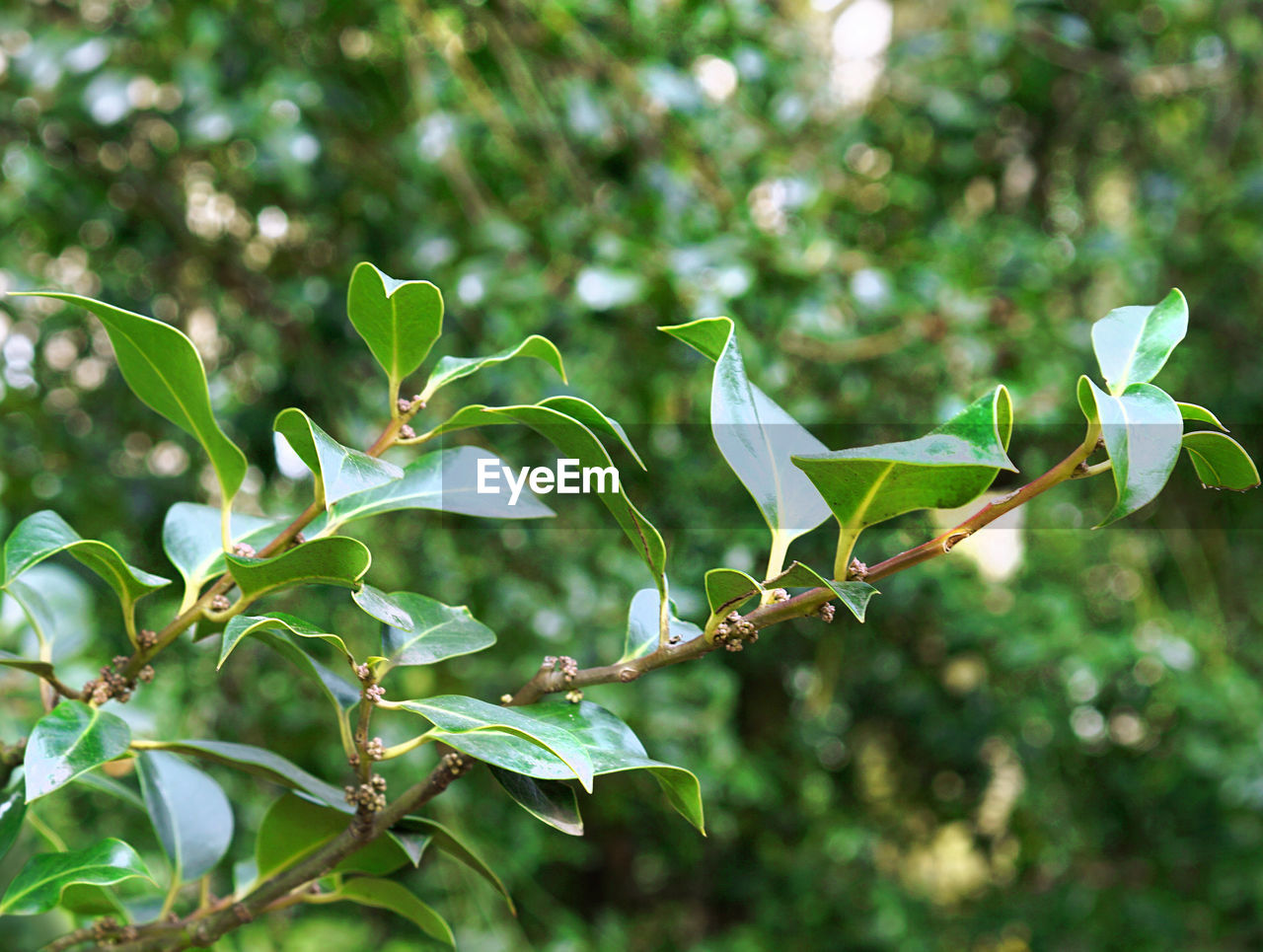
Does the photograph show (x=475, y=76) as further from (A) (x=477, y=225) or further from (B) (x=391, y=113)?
(A) (x=477, y=225)

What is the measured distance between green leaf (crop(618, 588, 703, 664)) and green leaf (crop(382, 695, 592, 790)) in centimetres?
3

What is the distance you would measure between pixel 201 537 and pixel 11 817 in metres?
0.09

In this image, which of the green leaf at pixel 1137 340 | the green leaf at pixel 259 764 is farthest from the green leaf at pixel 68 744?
the green leaf at pixel 1137 340

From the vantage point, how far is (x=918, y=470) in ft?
0.65

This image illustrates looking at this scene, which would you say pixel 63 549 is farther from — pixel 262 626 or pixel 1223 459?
pixel 1223 459

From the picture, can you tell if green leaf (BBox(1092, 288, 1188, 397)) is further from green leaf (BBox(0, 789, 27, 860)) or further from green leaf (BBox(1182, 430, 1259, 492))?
green leaf (BBox(0, 789, 27, 860))

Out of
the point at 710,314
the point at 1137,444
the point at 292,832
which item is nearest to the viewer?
the point at 1137,444

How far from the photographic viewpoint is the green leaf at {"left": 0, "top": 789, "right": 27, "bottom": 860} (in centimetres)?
27

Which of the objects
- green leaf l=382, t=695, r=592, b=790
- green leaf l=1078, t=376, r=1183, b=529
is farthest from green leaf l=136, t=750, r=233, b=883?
green leaf l=1078, t=376, r=1183, b=529

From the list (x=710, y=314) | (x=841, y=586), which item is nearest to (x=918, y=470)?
(x=841, y=586)

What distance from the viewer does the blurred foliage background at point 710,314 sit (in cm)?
79

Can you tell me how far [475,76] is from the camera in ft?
3.18

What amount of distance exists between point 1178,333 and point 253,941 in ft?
3.33

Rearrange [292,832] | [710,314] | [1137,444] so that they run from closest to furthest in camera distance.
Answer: [1137,444]
[292,832]
[710,314]
